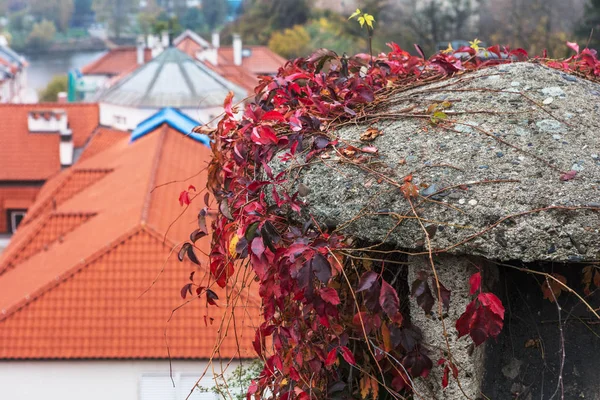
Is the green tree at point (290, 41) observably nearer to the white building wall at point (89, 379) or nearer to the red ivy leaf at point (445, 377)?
the white building wall at point (89, 379)

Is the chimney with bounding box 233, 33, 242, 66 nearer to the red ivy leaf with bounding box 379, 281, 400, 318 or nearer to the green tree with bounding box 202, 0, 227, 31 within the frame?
the green tree with bounding box 202, 0, 227, 31

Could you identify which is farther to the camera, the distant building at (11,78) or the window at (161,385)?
the distant building at (11,78)

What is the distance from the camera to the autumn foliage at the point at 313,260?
2.67m

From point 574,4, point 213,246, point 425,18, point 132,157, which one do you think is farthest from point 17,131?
point 213,246

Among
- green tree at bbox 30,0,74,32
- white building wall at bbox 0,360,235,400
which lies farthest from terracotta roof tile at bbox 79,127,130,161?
green tree at bbox 30,0,74,32

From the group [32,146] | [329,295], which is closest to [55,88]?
[32,146]

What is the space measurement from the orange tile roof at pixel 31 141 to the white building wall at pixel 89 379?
2349 centimetres

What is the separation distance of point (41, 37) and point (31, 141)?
328ft

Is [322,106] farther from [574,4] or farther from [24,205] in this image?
[574,4]

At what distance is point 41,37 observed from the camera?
131m

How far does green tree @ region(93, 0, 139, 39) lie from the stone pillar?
13691cm

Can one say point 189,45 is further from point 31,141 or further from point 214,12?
point 214,12

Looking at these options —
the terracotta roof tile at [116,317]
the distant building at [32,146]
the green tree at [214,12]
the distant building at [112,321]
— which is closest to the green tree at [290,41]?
the distant building at [32,146]

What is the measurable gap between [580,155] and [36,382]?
459 inches
